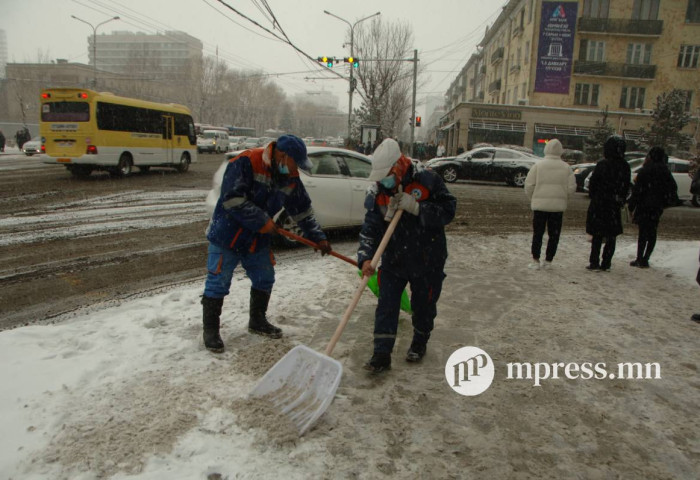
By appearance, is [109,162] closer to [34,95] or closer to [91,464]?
[91,464]

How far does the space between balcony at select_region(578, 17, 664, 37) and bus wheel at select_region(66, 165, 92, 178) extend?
35.2 meters

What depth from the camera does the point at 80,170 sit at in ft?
55.0

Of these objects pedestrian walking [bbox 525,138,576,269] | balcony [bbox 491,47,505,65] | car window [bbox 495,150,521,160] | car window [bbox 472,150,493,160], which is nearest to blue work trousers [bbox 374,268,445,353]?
pedestrian walking [bbox 525,138,576,269]

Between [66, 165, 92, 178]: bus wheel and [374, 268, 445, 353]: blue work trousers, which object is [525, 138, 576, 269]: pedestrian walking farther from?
[66, 165, 92, 178]: bus wheel

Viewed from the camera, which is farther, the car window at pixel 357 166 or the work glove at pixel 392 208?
the car window at pixel 357 166

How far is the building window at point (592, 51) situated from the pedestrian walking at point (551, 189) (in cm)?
3674

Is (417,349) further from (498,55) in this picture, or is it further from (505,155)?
(498,55)

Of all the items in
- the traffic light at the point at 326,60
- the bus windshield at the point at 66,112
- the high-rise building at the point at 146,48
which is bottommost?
the bus windshield at the point at 66,112

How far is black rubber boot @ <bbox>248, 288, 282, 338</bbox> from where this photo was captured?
3971 mm

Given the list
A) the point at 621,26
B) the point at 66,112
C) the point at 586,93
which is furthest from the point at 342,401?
the point at 621,26

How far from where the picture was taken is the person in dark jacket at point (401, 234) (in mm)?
3207

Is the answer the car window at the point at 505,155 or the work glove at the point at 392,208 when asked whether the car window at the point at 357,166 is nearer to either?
the work glove at the point at 392,208

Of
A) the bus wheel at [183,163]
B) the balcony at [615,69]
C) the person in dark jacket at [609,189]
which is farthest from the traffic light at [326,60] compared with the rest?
the balcony at [615,69]

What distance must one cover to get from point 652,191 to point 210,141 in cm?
3660
